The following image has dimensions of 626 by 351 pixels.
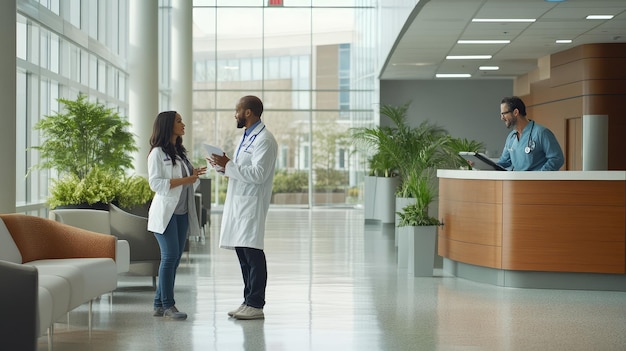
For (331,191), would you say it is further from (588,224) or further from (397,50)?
(588,224)

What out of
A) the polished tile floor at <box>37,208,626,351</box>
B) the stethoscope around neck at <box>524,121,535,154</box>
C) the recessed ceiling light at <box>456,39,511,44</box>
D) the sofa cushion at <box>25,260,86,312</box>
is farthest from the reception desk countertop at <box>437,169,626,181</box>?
the recessed ceiling light at <box>456,39,511,44</box>

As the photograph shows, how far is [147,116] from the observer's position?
46.8 feet

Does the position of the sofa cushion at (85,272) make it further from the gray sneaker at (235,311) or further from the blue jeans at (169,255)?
the gray sneaker at (235,311)

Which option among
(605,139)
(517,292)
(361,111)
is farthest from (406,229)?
(361,111)

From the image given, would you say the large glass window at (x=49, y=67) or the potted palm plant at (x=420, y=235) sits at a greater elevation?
the large glass window at (x=49, y=67)

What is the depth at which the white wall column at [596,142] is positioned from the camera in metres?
15.7

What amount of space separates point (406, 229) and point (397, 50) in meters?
7.65

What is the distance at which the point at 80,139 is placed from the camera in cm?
1039

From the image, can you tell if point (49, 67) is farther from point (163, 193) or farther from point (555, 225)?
point (555, 225)

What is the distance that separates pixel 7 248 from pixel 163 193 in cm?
120

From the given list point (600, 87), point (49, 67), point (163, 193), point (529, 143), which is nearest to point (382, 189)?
point (600, 87)

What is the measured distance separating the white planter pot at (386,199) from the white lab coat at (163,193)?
1109 centimetres

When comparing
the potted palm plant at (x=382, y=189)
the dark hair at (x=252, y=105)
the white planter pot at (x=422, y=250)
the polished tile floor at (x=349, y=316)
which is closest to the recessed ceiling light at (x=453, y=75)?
the potted palm plant at (x=382, y=189)

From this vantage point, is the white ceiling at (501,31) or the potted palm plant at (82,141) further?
the white ceiling at (501,31)
